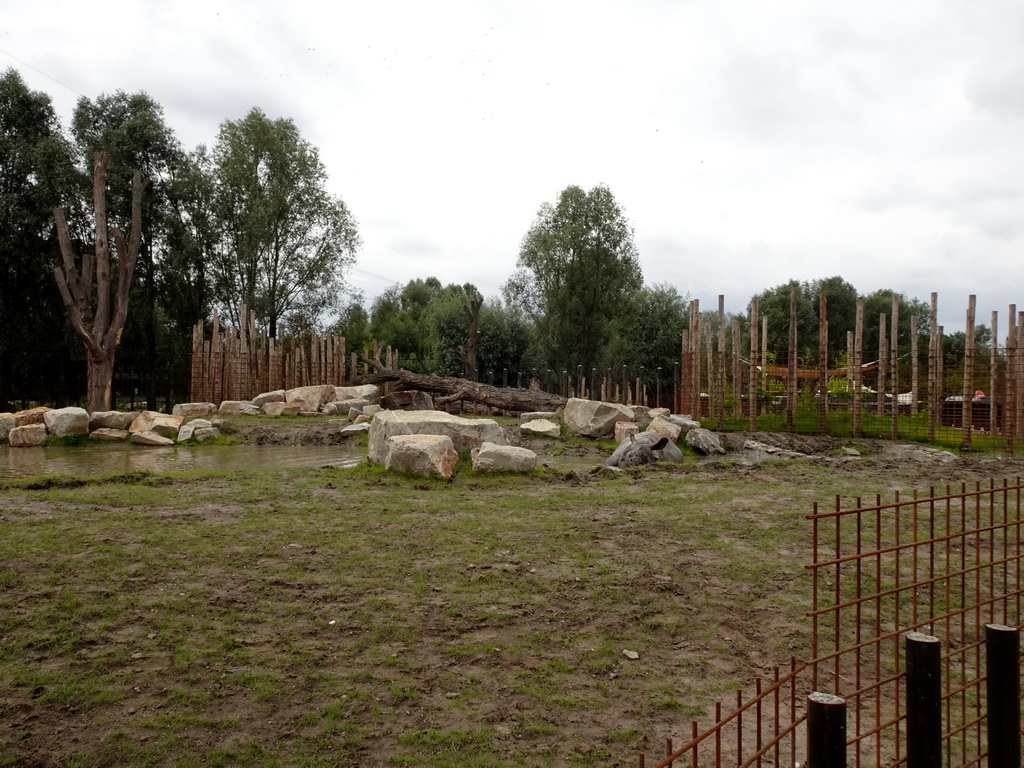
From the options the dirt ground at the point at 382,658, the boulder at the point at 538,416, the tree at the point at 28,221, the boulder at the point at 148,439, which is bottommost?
the dirt ground at the point at 382,658

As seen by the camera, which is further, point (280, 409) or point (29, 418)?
point (280, 409)

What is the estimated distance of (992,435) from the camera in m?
13.7

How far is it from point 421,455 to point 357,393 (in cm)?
1432

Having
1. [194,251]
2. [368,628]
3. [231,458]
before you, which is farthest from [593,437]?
[194,251]

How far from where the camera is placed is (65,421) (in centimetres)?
1457

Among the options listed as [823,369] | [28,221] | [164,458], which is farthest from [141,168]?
[823,369]

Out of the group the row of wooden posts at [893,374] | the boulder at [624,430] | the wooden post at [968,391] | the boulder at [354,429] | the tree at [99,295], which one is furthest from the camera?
the tree at [99,295]

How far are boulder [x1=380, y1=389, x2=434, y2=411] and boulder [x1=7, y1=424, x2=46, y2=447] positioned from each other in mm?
9251

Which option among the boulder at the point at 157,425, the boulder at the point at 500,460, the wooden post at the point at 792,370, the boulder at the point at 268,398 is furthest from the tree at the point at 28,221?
the wooden post at the point at 792,370

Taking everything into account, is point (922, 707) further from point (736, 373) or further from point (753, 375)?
point (736, 373)

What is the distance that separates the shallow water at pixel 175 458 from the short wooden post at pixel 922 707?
8.70m

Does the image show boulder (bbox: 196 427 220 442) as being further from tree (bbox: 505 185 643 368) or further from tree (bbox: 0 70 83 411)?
tree (bbox: 505 185 643 368)

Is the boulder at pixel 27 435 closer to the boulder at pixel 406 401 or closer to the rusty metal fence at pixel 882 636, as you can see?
the boulder at pixel 406 401

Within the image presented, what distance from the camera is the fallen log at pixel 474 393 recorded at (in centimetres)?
2216
